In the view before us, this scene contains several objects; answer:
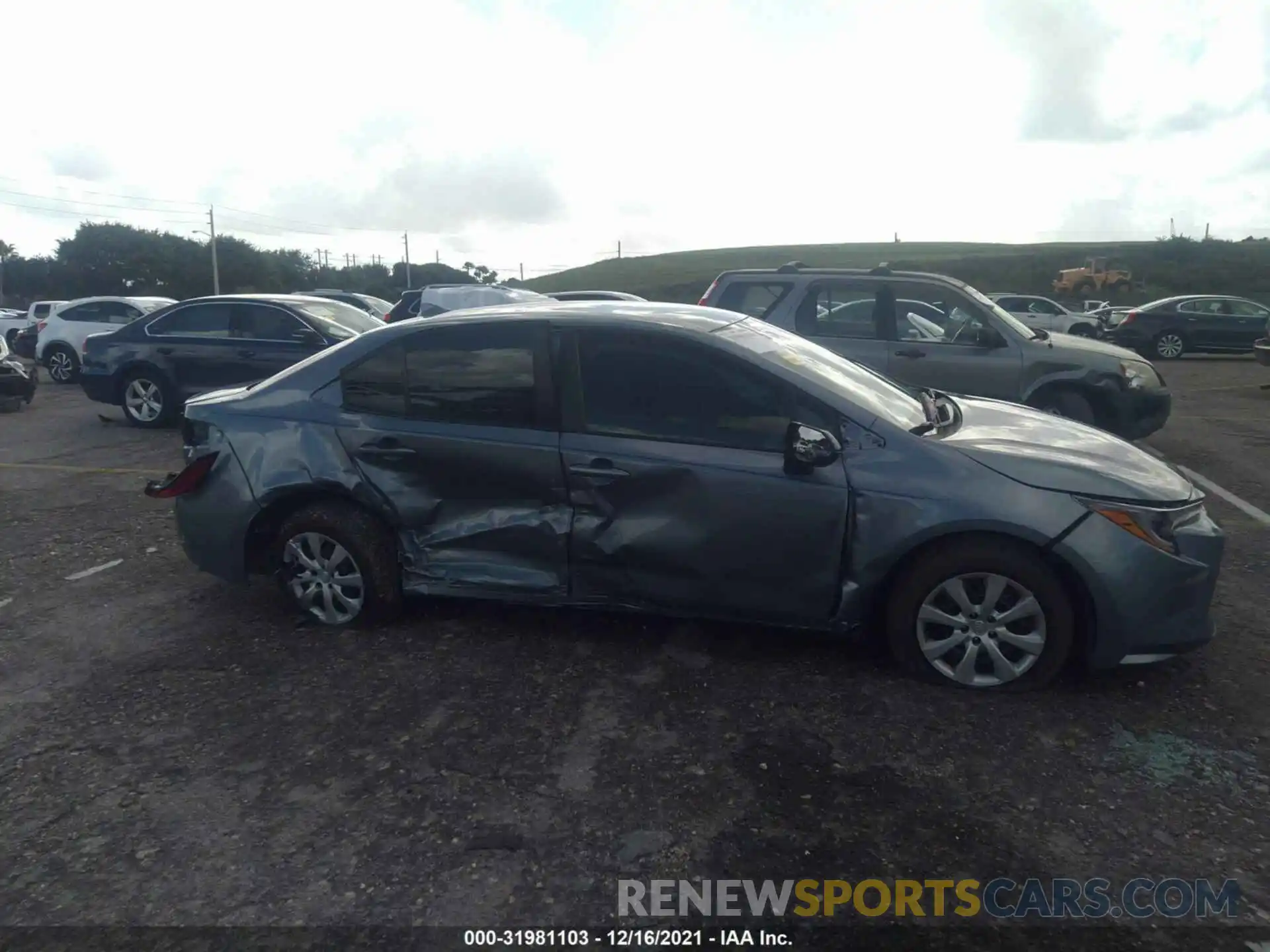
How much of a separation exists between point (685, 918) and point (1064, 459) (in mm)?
2534

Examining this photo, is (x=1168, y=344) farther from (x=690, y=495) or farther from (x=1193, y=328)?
(x=690, y=495)

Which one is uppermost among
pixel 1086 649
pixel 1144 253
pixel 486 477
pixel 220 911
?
pixel 1144 253

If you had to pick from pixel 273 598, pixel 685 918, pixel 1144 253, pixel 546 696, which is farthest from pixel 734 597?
pixel 1144 253

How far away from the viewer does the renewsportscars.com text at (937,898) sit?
2.81 meters

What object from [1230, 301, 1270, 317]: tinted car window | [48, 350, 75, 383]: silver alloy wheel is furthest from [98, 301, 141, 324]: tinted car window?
[1230, 301, 1270, 317]: tinted car window

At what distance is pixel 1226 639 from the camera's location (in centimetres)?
469

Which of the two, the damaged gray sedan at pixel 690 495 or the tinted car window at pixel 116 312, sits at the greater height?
the tinted car window at pixel 116 312

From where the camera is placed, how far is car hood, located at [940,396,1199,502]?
13.2 ft

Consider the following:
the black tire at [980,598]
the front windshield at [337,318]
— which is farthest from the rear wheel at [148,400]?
the black tire at [980,598]

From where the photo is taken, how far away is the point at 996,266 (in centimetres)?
6081

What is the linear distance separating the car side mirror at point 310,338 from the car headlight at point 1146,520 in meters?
9.17

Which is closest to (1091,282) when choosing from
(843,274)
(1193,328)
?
(1193,328)

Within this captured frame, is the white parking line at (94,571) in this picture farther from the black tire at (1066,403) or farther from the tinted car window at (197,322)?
the black tire at (1066,403)

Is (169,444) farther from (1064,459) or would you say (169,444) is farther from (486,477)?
(1064,459)
